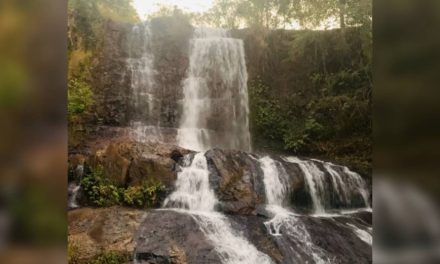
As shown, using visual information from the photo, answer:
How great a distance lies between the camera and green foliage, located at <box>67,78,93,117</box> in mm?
2990

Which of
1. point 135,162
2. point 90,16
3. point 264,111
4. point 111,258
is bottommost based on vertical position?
point 111,258

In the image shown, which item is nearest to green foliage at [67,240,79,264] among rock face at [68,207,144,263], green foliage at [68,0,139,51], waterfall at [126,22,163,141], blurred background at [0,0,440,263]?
rock face at [68,207,144,263]

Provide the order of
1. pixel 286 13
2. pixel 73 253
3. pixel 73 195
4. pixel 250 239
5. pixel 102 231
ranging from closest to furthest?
1. pixel 73 195
2. pixel 73 253
3. pixel 102 231
4. pixel 250 239
5. pixel 286 13

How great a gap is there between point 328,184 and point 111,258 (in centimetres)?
185

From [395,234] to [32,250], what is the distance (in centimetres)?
63

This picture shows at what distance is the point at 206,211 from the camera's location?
324 centimetres

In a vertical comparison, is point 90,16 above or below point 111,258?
above

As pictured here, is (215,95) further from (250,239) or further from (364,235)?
(364,235)

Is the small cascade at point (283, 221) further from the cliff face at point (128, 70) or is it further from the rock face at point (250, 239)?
the cliff face at point (128, 70)

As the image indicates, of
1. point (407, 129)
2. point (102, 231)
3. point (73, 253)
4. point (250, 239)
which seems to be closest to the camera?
point (407, 129)

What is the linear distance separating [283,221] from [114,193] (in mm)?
1335

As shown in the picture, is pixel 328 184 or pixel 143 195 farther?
pixel 328 184

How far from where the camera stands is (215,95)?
11.2 ft

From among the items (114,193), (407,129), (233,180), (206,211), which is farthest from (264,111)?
(407,129)
